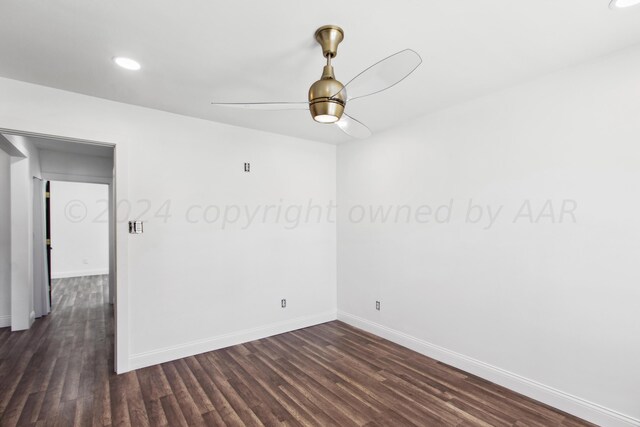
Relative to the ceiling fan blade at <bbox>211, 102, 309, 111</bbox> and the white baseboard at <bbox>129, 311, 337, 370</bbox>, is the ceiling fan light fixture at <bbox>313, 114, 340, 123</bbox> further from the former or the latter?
the white baseboard at <bbox>129, 311, 337, 370</bbox>

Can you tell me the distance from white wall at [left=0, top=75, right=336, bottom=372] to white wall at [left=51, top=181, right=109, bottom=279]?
239 inches

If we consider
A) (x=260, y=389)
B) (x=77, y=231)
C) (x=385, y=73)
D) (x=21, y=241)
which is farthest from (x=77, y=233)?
(x=385, y=73)

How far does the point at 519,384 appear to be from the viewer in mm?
2590

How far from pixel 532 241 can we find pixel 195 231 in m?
3.20

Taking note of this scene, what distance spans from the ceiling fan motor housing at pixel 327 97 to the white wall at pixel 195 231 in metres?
2.17

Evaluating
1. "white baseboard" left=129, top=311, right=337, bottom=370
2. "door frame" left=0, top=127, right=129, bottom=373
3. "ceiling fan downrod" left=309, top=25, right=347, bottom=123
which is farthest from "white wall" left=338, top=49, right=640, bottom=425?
"door frame" left=0, top=127, right=129, bottom=373

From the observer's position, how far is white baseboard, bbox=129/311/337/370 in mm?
3067

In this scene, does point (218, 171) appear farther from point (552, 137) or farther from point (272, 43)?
point (552, 137)

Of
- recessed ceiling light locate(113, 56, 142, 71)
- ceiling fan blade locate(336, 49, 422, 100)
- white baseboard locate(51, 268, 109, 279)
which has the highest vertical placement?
recessed ceiling light locate(113, 56, 142, 71)

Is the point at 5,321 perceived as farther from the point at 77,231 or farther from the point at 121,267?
the point at 77,231

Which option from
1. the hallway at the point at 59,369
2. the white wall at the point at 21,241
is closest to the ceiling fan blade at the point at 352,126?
the hallway at the point at 59,369

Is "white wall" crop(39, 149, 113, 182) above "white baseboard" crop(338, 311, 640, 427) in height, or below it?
above

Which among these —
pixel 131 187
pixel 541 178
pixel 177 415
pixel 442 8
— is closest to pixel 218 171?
pixel 131 187

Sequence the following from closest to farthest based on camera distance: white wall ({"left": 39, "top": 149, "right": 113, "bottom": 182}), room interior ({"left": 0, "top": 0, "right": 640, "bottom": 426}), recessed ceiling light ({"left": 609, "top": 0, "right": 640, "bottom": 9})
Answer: recessed ceiling light ({"left": 609, "top": 0, "right": 640, "bottom": 9}) < room interior ({"left": 0, "top": 0, "right": 640, "bottom": 426}) < white wall ({"left": 39, "top": 149, "right": 113, "bottom": 182})
